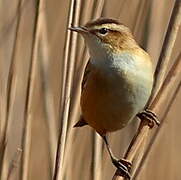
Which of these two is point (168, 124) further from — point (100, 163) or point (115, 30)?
point (115, 30)

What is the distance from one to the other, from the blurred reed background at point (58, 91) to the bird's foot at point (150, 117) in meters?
0.22

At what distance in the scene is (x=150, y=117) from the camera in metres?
1.84

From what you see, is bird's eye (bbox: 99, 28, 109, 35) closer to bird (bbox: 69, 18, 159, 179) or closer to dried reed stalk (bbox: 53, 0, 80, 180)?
bird (bbox: 69, 18, 159, 179)

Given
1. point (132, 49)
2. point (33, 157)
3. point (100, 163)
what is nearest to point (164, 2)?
point (132, 49)

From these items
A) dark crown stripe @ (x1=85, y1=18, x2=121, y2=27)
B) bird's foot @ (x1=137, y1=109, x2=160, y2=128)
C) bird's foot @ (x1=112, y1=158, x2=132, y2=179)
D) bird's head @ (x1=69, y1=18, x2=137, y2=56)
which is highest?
dark crown stripe @ (x1=85, y1=18, x2=121, y2=27)

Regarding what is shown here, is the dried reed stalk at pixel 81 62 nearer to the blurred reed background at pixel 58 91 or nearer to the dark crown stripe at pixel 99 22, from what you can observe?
the blurred reed background at pixel 58 91

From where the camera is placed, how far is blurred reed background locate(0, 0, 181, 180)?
1.80 meters

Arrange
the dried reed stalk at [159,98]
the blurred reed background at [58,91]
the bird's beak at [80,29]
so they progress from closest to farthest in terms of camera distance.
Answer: the dried reed stalk at [159,98] < the bird's beak at [80,29] < the blurred reed background at [58,91]

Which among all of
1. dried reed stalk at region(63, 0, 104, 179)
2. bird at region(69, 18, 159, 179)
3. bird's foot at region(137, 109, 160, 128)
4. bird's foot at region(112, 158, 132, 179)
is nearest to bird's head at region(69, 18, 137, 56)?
bird at region(69, 18, 159, 179)

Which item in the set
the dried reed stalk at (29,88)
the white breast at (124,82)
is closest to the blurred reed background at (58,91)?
the dried reed stalk at (29,88)

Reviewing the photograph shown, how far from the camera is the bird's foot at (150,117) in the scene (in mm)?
1792

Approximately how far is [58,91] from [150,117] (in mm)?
876

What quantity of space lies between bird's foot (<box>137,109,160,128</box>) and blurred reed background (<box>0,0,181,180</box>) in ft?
0.72

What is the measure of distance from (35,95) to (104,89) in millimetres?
676
